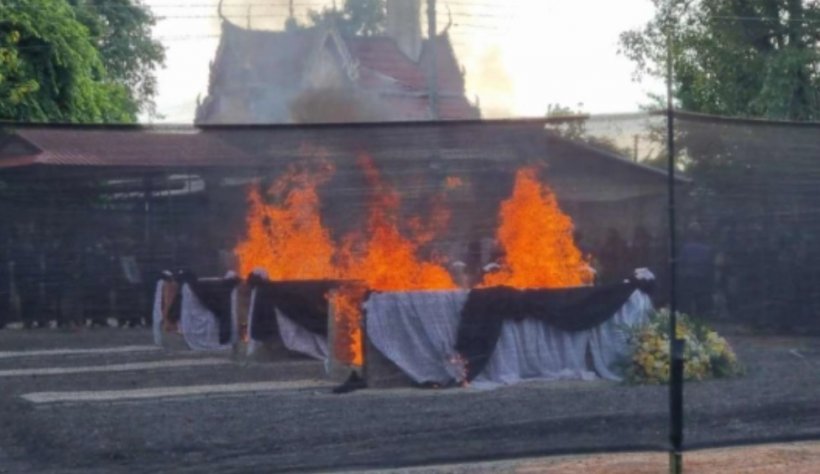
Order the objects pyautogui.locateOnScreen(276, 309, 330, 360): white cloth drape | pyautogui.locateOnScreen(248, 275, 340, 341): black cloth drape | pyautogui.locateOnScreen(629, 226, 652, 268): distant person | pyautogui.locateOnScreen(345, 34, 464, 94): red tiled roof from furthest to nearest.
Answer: pyautogui.locateOnScreen(345, 34, 464, 94): red tiled roof, pyautogui.locateOnScreen(629, 226, 652, 268): distant person, pyautogui.locateOnScreen(276, 309, 330, 360): white cloth drape, pyautogui.locateOnScreen(248, 275, 340, 341): black cloth drape

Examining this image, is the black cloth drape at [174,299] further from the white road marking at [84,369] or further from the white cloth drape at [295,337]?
the white cloth drape at [295,337]

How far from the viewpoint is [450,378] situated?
9.47 m

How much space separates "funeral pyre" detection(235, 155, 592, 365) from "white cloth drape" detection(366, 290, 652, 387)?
10.6 inches

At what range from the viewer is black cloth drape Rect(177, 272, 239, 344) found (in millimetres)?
8008

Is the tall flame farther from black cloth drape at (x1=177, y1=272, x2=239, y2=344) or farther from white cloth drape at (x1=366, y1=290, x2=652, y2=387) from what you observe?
black cloth drape at (x1=177, y1=272, x2=239, y2=344)

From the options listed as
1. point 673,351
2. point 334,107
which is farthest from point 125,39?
point 673,351

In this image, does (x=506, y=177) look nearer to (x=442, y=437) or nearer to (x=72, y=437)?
(x=442, y=437)

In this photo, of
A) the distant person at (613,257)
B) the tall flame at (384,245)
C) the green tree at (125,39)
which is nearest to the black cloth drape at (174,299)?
the tall flame at (384,245)

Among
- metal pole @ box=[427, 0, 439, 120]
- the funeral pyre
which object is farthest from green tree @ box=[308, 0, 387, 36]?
the funeral pyre

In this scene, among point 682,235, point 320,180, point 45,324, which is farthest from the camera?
point 682,235

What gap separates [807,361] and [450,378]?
2.55m

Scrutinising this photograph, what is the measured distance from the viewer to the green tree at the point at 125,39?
37031 millimetres

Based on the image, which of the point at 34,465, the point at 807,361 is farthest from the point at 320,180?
the point at 807,361

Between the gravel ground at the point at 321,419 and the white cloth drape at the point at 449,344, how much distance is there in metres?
0.19
